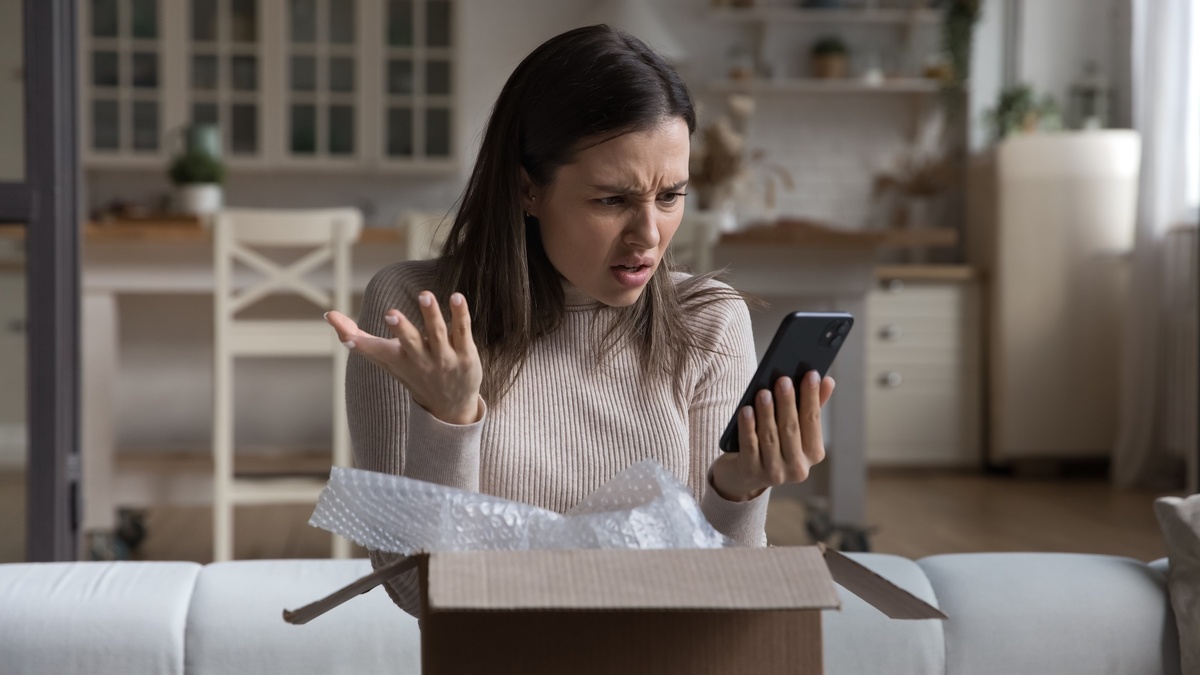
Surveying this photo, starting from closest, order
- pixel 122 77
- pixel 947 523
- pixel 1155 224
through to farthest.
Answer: pixel 947 523 → pixel 1155 224 → pixel 122 77

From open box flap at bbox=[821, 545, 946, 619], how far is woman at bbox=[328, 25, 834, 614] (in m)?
0.16

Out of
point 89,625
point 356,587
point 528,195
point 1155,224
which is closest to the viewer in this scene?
point 356,587

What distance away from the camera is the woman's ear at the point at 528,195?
1188 mm

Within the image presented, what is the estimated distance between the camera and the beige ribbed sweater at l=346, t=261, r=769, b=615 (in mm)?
1148

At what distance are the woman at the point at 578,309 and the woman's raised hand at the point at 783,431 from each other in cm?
4

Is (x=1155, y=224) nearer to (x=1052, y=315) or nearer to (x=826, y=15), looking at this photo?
(x=1052, y=315)

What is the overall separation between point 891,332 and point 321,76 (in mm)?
2689

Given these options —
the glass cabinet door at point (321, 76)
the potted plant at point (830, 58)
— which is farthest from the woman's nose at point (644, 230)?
the potted plant at point (830, 58)

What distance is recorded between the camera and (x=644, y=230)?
108 cm

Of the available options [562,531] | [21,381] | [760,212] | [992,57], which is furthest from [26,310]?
[992,57]

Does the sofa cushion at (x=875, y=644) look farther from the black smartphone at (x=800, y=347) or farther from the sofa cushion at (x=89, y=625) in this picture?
the sofa cushion at (x=89, y=625)

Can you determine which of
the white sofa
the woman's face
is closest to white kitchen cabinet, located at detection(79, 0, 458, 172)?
the white sofa

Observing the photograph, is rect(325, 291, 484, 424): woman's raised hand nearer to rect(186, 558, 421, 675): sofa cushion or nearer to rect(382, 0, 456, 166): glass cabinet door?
rect(186, 558, 421, 675): sofa cushion

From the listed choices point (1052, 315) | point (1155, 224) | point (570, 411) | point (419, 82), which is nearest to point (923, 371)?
point (1052, 315)
